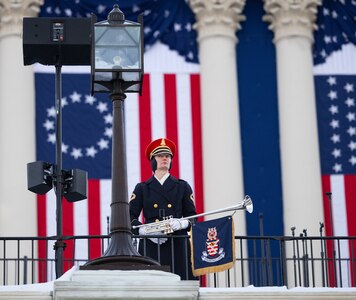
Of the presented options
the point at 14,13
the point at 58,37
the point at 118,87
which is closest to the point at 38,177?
the point at 58,37

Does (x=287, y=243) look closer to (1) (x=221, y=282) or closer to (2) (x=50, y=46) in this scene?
(1) (x=221, y=282)

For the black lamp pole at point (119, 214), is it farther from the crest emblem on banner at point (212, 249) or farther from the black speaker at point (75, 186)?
the crest emblem on banner at point (212, 249)

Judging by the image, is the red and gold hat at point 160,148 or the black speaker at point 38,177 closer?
the black speaker at point 38,177

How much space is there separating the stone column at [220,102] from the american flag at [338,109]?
129 centimetres

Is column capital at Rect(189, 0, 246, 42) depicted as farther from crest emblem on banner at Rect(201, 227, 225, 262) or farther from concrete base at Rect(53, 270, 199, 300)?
concrete base at Rect(53, 270, 199, 300)

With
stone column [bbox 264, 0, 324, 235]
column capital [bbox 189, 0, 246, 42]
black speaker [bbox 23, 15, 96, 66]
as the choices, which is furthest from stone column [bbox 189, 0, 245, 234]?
black speaker [bbox 23, 15, 96, 66]

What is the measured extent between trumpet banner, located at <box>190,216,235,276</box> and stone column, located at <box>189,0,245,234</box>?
548cm

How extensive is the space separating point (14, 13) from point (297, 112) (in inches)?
174

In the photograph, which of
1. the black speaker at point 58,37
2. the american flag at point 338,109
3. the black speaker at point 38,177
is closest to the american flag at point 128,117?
the american flag at point 338,109

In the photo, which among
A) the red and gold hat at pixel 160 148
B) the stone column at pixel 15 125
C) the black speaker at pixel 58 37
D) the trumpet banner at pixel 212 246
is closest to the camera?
the black speaker at pixel 58 37

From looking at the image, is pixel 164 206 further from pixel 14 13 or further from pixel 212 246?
pixel 14 13

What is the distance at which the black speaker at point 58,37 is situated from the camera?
17.6 metres

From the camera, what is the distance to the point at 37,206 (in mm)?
24250

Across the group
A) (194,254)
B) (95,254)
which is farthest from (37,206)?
(194,254)
